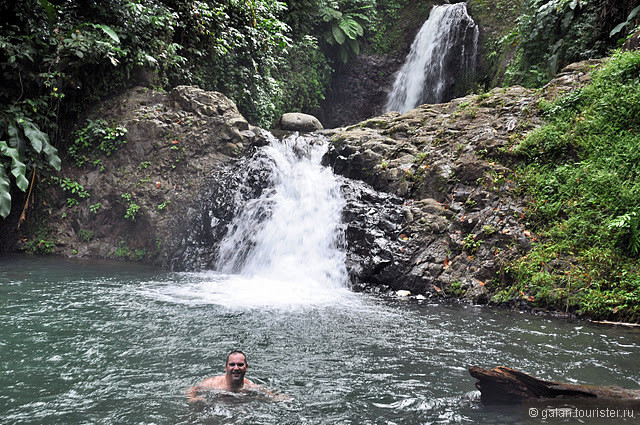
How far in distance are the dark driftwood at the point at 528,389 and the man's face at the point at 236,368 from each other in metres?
1.65

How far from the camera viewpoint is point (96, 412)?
9.87ft

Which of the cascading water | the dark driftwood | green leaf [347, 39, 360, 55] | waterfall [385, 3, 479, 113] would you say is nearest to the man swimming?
the dark driftwood

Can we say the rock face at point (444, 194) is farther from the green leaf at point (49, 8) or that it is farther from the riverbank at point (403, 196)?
the green leaf at point (49, 8)

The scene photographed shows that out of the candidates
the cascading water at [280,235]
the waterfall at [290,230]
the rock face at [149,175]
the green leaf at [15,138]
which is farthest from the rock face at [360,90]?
the green leaf at [15,138]

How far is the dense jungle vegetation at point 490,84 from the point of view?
21.1 ft

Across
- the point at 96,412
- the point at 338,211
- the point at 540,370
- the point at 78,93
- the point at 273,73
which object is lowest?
the point at 96,412

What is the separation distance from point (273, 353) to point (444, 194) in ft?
17.3

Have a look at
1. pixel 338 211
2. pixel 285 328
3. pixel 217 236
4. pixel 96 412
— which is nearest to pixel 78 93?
pixel 217 236

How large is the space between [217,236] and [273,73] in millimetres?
8095

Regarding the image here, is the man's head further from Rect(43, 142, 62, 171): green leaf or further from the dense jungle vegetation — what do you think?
Rect(43, 142, 62, 171): green leaf

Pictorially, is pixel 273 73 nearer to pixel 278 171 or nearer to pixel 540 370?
pixel 278 171

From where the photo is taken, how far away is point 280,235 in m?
9.17

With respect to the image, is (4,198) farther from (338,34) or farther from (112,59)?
(338,34)

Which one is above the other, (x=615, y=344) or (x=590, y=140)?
(x=590, y=140)
